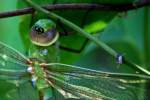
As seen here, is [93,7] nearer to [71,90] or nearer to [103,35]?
[103,35]

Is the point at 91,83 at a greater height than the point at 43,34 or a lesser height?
lesser

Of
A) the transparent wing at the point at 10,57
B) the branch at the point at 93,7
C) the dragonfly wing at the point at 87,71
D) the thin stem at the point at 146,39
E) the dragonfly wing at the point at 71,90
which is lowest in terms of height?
the dragonfly wing at the point at 71,90

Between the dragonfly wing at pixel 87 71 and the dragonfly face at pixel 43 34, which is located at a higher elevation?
the dragonfly face at pixel 43 34

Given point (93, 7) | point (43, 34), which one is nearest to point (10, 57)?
point (43, 34)

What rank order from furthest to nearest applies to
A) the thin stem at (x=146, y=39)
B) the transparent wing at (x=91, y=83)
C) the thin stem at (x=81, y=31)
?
the thin stem at (x=146, y=39), the thin stem at (x=81, y=31), the transparent wing at (x=91, y=83)

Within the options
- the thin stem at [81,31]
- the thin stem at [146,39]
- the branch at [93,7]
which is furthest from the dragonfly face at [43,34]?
the thin stem at [146,39]

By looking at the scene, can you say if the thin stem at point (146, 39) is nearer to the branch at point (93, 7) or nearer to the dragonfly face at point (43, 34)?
the branch at point (93, 7)

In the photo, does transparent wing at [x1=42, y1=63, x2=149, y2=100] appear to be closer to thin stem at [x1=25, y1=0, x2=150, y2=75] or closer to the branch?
thin stem at [x1=25, y1=0, x2=150, y2=75]
